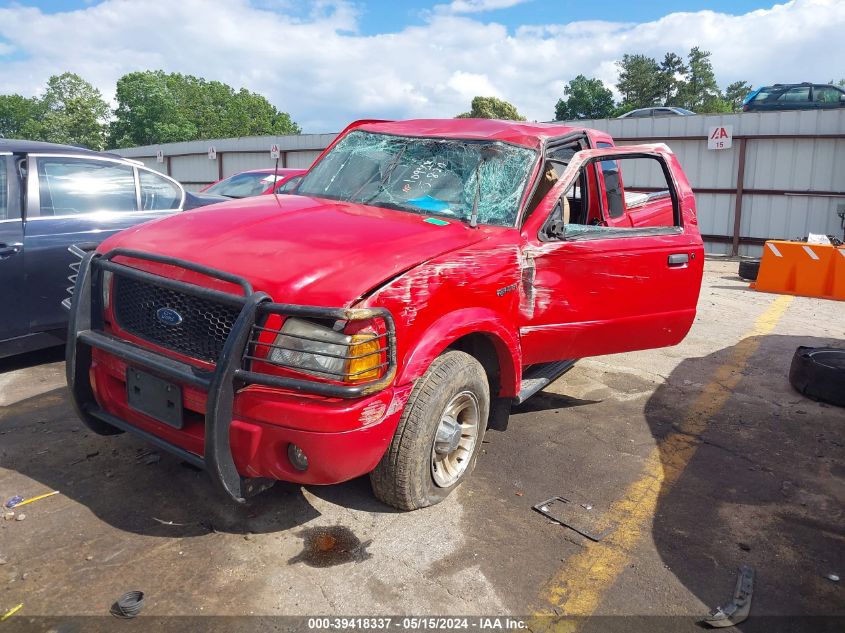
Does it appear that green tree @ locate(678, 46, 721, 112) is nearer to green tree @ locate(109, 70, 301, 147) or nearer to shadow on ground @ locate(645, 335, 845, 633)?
green tree @ locate(109, 70, 301, 147)

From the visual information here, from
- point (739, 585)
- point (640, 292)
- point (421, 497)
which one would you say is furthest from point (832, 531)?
point (421, 497)

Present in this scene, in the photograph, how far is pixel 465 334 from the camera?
3160 mm

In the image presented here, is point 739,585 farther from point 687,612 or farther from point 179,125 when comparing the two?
point 179,125

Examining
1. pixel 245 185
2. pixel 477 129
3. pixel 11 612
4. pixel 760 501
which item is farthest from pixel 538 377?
pixel 245 185

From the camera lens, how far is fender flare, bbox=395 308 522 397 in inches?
113

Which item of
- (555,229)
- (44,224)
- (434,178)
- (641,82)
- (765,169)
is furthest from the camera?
(641,82)

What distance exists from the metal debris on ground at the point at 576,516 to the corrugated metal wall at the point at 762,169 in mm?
11334

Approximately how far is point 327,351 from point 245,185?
8.44m

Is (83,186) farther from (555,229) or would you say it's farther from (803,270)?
(803,270)

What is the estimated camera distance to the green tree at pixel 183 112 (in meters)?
75.3

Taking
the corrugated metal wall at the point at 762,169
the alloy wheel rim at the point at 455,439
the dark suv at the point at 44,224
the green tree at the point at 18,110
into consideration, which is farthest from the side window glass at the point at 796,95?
the green tree at the point at 18,110

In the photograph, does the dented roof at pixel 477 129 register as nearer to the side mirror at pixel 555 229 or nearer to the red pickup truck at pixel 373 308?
the red pickup truck at pixel 373 308

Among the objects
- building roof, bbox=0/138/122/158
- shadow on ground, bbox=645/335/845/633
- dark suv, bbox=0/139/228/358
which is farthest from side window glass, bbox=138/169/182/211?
shadow on ground, bbox=645/335/845/633

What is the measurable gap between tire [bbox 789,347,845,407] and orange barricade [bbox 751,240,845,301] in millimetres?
4510
